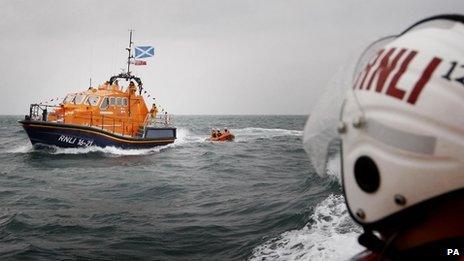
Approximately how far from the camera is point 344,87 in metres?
1.94

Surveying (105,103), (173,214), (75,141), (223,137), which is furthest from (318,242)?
(223,137)

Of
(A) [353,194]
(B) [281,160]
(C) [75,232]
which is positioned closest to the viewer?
(A) [353,194]

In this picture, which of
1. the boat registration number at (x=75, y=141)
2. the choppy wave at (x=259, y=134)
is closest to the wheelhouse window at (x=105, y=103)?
the boat registration number at (x=75, y=141)

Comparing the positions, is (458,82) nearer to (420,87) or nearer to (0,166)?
(420,87)

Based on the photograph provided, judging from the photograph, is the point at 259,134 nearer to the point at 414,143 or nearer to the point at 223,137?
the point at 223,137

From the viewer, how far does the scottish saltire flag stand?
2517 centimetres

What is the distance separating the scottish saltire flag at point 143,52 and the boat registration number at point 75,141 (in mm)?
7482

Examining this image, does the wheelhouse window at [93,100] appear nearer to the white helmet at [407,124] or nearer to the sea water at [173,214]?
the sea water at [173,214]

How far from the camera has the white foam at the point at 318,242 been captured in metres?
5.30

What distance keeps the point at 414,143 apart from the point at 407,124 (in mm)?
80

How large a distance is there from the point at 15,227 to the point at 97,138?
42.9ft

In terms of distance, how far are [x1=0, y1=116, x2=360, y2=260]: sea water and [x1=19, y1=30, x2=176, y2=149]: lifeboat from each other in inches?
174

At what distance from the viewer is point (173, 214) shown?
851 centimetres

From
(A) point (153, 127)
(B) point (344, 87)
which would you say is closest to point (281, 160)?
(A) point (153, 127)
